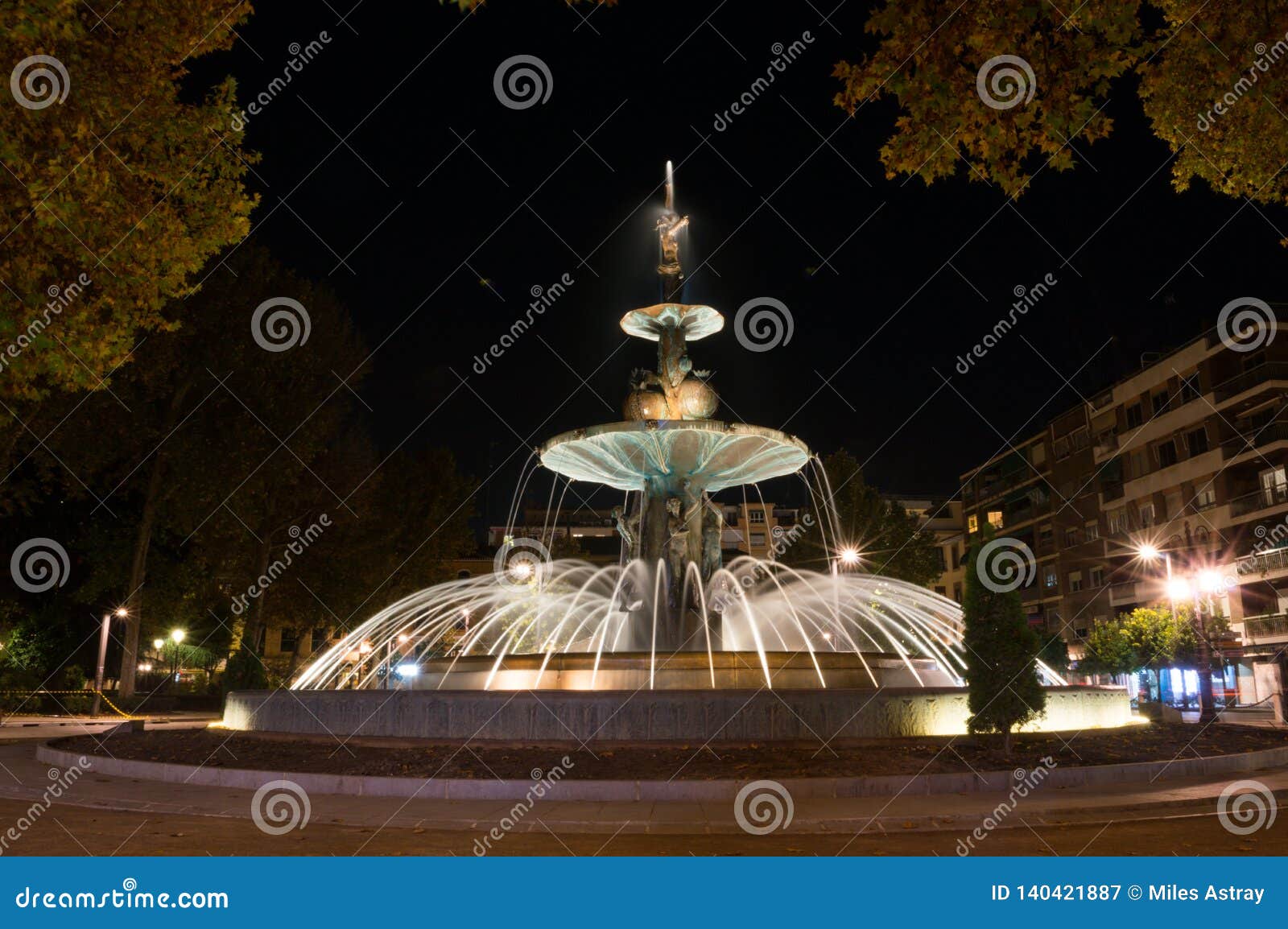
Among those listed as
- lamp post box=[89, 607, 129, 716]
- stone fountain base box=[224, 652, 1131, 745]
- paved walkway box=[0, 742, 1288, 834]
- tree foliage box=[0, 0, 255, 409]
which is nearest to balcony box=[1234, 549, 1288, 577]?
stone fountain base box=[224, 652, 1131, 745]

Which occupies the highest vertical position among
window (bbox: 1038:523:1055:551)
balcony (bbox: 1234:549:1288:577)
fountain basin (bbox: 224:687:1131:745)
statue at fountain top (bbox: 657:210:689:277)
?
window (bbox: 1038:523:1055:551)

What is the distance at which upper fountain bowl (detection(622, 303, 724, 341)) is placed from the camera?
16.4 m

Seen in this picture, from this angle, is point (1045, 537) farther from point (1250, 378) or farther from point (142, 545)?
point (142, 545)

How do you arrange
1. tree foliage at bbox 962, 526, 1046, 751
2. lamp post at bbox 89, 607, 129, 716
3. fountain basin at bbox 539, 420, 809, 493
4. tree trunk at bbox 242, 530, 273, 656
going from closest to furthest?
tree foliage at bbox 962, 526, 1046, 751
fountain basin at bbox 539, 420, 809, 493
lamp post at bbox 89, 607, 129, 716
tree trunk at bbox 242, 530, 273, 656

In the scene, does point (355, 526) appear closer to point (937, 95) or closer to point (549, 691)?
point (549, 691)

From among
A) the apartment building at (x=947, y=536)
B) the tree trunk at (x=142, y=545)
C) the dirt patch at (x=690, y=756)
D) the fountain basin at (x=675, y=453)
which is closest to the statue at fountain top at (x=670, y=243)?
the fountain basin at (x=675, y=453)

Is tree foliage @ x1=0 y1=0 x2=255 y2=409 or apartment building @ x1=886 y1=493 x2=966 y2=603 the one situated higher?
apartment building @ x1=886 y1=493 x2=966 y2=603

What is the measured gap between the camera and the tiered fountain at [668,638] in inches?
410

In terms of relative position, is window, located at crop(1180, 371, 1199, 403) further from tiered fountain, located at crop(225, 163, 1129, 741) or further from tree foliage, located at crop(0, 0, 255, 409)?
tree foliage, located at crop(0, 0, 255, 409)

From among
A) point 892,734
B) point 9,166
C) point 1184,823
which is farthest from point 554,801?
point 9,166

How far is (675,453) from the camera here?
15320 millimetres

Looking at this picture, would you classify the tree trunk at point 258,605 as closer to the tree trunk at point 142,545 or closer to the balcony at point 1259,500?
the tree trunk at point 142,545

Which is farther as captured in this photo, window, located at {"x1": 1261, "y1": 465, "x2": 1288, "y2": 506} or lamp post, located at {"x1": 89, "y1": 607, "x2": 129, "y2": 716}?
window, located at {"x1": 1261, "y1": 465, "x2": 1288, "y2": 506}

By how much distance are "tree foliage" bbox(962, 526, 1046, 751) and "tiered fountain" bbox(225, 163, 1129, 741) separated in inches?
23.3
